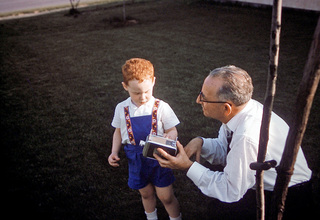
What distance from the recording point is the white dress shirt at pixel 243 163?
177 cm

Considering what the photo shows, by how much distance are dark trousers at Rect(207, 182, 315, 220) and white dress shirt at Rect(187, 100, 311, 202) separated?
0.08 metres

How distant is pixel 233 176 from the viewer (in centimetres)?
180

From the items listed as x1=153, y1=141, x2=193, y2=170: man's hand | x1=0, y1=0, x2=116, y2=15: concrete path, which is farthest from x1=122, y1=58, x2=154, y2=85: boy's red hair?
x1=0, y1=0, x2=116, y2=15: concrete path

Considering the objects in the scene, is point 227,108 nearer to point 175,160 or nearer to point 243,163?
point 243,163

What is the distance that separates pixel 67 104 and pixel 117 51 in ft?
12.9

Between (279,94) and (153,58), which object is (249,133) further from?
(153,58)

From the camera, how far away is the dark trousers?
6.36ft

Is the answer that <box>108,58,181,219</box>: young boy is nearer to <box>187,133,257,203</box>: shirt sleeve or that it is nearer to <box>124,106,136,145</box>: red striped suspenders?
<box>124,106,136,145</box>: red striped suspenders

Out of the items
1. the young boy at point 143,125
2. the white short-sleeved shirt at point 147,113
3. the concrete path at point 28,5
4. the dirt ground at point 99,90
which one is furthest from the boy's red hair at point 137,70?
the concrete path at point 28,5

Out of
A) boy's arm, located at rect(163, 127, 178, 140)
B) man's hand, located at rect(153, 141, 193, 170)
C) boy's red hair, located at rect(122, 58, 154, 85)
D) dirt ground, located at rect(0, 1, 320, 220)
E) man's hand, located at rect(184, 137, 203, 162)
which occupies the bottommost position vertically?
dirt ground, located at rect(0, 1, 320, 220)

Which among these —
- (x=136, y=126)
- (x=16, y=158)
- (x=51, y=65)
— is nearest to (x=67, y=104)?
(x=16, y=158)

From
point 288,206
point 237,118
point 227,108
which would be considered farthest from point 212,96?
point 288,206

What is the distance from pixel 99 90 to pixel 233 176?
4.83 meters

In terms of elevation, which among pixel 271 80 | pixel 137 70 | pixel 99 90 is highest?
pixel 271 80
